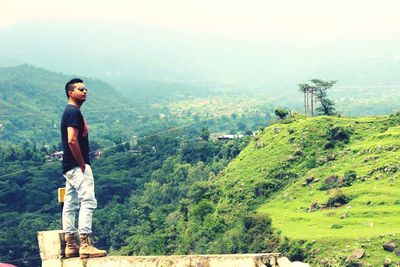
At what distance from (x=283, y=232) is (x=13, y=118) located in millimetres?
141526

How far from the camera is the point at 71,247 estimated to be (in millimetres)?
10508

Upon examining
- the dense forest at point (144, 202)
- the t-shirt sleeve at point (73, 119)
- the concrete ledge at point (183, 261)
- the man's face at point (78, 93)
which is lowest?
the dense forest at point (144, 202)

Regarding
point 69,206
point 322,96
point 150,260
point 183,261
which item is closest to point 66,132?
point 69,206

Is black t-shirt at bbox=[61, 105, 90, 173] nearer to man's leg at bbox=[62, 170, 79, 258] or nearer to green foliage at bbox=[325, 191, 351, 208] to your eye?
man's leg at bbox=[62, 170, 79, 258]

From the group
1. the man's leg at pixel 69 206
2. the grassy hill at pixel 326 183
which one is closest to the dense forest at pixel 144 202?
the grassy hill at pixel 326 183

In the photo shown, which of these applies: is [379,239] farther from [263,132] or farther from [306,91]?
[306,91]

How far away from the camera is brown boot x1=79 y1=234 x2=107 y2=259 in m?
10.3

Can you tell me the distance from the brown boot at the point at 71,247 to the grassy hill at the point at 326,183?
4115cm

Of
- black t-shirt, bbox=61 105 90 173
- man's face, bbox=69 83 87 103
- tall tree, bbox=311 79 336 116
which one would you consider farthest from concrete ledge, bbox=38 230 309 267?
tall tree, bbox=311 79 336 116

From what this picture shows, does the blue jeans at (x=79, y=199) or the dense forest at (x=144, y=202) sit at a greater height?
the blue jeans at (x=79, y=199)

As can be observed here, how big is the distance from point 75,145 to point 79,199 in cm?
70

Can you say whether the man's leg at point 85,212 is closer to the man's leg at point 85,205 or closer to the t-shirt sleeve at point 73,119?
the man's leg at point 85,205

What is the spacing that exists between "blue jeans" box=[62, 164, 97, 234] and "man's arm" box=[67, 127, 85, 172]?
5.9 inches

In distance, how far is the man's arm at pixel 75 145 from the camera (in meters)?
10.3
